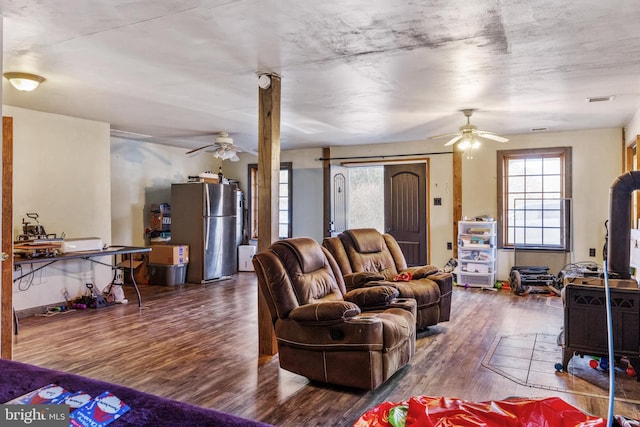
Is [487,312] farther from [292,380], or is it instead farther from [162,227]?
[162,227]

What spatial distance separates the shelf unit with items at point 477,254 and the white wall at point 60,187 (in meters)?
5.28

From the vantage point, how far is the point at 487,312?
5.41 m

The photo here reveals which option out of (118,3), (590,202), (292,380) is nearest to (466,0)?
(118,3)

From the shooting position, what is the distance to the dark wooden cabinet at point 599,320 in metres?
3.32

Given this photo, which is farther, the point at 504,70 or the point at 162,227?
the point at 162,227

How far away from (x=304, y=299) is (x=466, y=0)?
2235 mm

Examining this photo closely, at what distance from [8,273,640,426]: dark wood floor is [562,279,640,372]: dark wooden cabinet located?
0.53 meters

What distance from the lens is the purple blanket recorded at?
120 centimetres

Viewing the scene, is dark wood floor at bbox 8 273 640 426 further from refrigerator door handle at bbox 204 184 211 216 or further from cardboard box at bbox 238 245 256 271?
cardboard box at bbox 238 245 256 271

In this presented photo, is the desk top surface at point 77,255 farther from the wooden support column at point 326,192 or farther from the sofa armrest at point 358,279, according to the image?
the wooden support column at point 326,192

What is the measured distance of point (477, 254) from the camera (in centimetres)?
699

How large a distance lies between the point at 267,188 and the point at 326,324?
1352mm

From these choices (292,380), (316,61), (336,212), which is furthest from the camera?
(336,212)

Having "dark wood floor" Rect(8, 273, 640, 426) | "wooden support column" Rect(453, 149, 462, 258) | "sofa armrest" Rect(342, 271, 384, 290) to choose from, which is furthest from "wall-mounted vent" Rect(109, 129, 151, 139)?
"wooden support column" Rect(453, 149, 462, 258)
